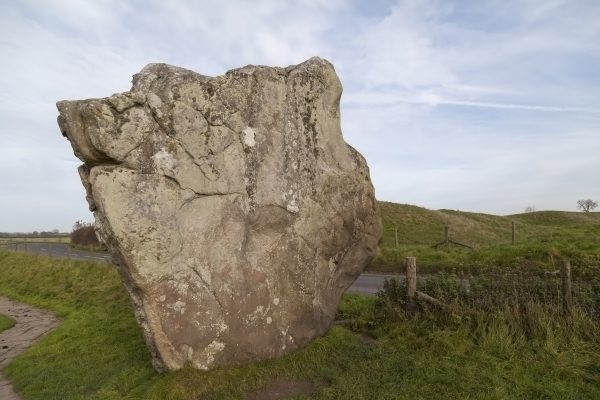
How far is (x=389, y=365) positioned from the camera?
8.59m

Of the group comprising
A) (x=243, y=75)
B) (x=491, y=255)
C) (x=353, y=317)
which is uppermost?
(x=243, y=75)

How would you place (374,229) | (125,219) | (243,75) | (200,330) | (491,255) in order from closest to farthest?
(125,219) < (200,330) < (243,75) < (374,229) < (491,255)

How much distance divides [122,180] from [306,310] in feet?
14.8

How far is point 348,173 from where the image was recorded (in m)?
10.6

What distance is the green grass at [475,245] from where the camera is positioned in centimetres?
1864

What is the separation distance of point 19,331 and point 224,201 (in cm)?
1266

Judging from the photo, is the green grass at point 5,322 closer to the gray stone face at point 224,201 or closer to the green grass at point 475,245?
the gray stone face at point 224,201

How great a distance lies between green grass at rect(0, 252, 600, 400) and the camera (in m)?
7.66

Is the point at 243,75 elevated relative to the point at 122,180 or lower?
elevated

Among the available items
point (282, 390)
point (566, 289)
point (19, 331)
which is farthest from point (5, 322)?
point (566, 289)

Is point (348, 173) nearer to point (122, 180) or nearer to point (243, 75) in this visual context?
point (243, 75)

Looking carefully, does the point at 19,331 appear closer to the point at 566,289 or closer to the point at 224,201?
the point at 224,201

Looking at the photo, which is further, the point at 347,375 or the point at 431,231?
the point at 431,231

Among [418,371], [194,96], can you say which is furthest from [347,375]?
[194,96]
